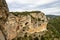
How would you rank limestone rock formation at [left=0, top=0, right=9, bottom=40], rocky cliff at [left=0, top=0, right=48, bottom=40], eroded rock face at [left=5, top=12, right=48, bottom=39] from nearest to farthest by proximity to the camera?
1. limestone rock formation at [left=0, top=0, right=9, bottom=40]
2. rocky cliff at [left=0, top=0, right=48, bottom=40]
3. eroded rock face at [left=5, top=12, right=48, bottom=39]

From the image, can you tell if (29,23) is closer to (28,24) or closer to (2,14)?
(28,24)

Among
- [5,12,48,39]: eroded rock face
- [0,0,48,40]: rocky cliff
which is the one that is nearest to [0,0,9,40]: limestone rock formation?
[0,0,48,40]: rocky cliff

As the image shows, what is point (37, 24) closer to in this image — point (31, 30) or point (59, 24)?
point (31, 30)

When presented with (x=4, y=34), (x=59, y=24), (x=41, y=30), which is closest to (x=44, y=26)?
(x=41, y=30)

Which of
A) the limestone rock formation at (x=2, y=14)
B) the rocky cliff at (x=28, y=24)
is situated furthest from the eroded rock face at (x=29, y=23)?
the limestone rock formation at (x=2, y=14)

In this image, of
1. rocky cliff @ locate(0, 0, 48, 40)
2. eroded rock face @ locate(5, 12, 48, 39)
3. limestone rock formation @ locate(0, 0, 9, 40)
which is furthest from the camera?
eroded rock face @ locate(5, 12, 48, 39)

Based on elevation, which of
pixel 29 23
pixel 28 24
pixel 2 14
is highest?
pixel 2 14

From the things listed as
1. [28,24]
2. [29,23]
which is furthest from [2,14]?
[29,23]

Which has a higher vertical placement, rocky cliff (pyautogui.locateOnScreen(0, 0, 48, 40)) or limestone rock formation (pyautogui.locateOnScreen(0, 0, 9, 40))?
limestone rock formation (pyautogui.locateOnScreen(0, 0, 9, 40))

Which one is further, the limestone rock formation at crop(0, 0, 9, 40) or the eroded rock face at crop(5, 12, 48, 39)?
the eroded rock face at crop(5, 12, 48, 39)

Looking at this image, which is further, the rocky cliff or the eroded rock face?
the eroded rock face

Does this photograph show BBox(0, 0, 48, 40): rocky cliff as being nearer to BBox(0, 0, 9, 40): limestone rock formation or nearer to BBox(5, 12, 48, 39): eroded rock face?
BBox(5, 12, 48, 39): eroded rock face

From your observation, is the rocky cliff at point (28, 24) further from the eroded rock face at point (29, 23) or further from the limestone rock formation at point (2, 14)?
the limestone rock formation at point (2, 14)
